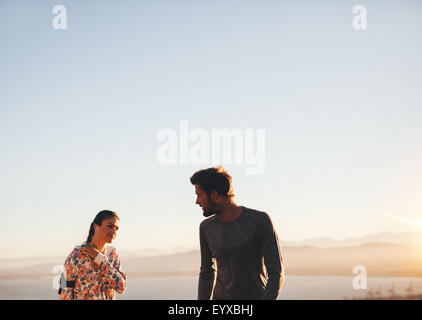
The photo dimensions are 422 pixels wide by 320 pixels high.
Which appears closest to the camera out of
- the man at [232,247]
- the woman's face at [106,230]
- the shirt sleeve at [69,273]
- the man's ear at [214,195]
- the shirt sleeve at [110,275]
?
the man at [232,247]

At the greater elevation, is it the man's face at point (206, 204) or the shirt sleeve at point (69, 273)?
the man's face at point (206, 204)

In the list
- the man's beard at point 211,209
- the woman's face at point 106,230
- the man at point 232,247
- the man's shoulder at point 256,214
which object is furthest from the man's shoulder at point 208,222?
the woman's face at point 106,230

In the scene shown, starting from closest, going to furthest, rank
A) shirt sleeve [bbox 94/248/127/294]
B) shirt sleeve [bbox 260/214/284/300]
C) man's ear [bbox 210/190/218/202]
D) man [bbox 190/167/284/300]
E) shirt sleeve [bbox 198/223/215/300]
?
shirt sleeve [bbox 260/214/284/300] < man [bbox 190/167/284/300] < man's ear [bbox 210/190/218/202] < shirt sleeve [bbox 198/223/215/300] < shirt sleeve [bbox 94/248/127/294]

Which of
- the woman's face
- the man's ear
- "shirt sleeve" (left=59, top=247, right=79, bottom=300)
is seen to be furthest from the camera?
the woman's face

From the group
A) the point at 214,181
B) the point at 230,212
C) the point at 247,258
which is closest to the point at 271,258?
the point at 247,258

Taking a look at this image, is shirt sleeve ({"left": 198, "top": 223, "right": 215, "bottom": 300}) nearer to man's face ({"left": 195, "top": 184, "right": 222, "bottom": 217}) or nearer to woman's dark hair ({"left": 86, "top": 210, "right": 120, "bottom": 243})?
man's face ({"left": 195, "top": 184, "right": 222, "bottom": 217})

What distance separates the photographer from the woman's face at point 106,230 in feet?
21.7

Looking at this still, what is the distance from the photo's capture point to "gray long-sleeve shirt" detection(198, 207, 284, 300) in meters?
5.36

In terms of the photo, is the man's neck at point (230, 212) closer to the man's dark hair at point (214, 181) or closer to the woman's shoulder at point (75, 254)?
the man's dark hair at point (214, 181)

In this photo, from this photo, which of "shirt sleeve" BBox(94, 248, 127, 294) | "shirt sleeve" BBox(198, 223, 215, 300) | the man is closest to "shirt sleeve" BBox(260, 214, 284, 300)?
the man

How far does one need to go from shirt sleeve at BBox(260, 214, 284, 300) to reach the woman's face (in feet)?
6.35

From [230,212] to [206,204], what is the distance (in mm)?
239
